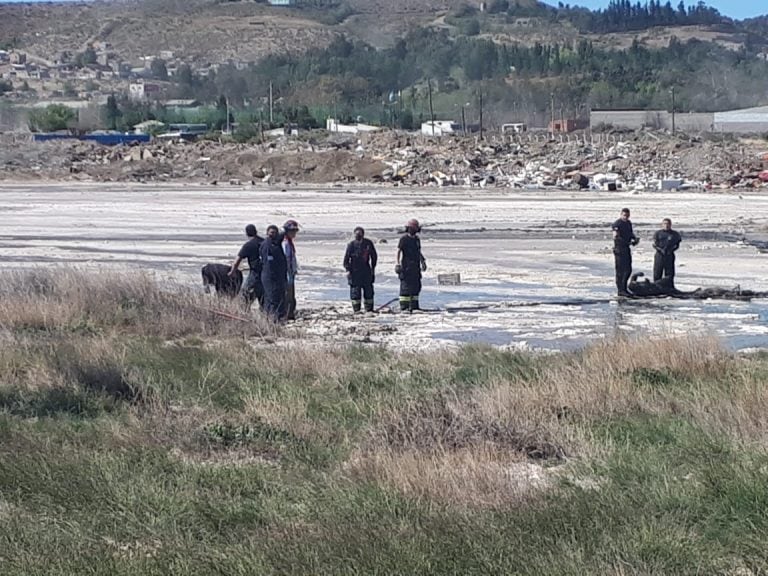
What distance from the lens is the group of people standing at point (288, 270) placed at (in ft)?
59.4

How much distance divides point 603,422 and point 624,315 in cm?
1049

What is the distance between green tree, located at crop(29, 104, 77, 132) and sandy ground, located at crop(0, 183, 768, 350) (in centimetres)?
5894

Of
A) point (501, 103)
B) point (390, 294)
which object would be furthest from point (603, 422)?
point (501, 103)

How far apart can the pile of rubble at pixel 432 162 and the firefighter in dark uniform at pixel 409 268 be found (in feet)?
150

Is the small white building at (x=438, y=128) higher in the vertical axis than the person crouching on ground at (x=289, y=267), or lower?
higher

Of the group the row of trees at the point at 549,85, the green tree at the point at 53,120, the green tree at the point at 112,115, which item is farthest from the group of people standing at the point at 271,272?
the row of trees at the point at 549,85

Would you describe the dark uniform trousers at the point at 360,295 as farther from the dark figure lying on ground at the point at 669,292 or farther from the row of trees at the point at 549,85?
the row of trees at the point at 549,85

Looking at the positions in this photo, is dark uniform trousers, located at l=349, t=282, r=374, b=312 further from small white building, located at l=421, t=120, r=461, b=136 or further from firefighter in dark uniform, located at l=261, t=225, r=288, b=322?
small white building, located at l=421, t=120, r=461, b=136

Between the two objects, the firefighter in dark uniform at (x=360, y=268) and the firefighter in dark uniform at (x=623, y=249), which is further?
the firefighter in dark uniform at (x=623, y=249)

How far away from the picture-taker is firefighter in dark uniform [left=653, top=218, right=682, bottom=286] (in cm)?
2239

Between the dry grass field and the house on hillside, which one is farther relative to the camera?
the house on hillside

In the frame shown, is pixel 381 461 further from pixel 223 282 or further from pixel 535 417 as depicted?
pixel 223 282

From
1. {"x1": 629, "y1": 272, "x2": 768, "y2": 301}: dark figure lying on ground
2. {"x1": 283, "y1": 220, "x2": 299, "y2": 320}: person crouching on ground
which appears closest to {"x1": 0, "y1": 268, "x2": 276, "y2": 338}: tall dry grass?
{"x1": 283, "y1": 220, "x2": 299, "y2": 320}: person crouching on ground

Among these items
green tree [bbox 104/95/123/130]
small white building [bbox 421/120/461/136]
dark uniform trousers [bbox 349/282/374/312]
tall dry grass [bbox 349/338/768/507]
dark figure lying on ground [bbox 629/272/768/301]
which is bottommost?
dark figure lying on ground [bbox 629/272/768/301]
